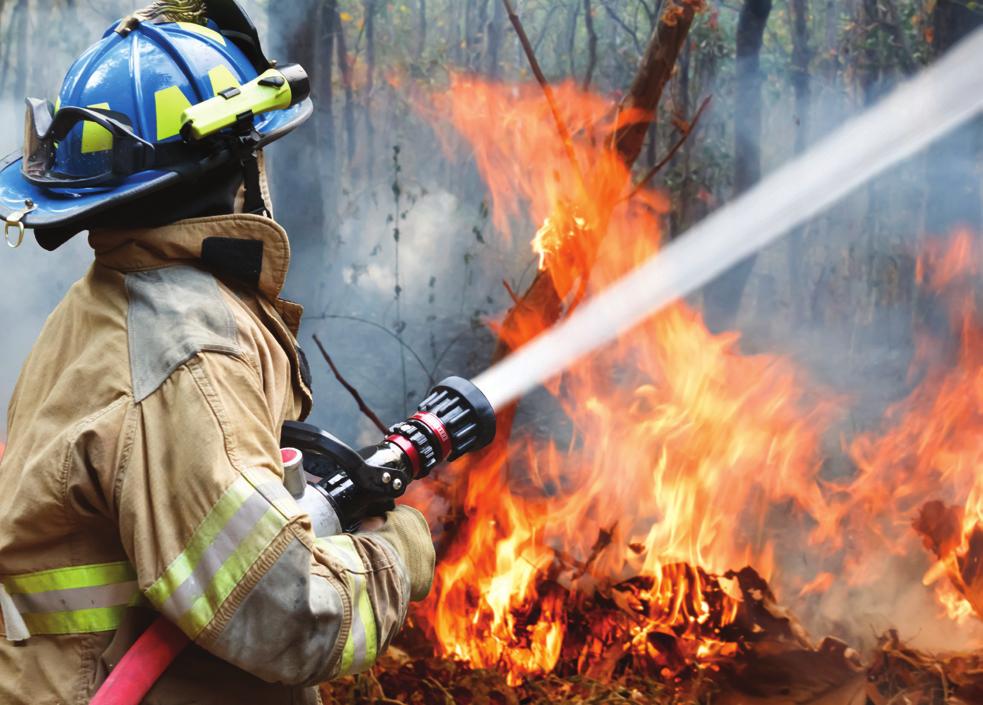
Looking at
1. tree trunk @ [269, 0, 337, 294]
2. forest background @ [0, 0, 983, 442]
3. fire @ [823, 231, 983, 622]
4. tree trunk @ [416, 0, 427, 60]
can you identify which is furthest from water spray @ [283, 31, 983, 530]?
tree trunk @ [416, 0, 427, 60]

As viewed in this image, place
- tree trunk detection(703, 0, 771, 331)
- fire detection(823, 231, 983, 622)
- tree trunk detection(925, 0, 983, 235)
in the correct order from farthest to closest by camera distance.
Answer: tree trunk detection(703, 0, 771, 331) → tree trunk detection(925, 0, 983, 235) → fire detection(823, 231, 983, 622)

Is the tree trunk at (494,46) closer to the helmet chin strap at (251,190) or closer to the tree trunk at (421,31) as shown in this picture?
the tree trunk at (421,31)

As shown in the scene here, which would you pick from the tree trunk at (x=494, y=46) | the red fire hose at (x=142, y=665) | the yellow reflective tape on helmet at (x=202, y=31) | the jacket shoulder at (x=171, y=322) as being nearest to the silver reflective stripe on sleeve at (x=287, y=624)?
the red fire hose at (x=142, y=665)

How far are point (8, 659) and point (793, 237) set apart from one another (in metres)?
5.05

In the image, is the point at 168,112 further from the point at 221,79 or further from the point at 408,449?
the point at 408,449

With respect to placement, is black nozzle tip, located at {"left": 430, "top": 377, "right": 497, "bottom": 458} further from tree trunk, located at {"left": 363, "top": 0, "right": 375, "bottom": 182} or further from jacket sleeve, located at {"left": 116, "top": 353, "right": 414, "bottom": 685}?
tree trunk, located at {"left": 363, "top": 0, "right": 375, "bottom": 182}

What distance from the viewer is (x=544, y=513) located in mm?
5184

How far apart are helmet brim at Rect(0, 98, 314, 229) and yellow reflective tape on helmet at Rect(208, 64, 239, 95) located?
13 centimetres

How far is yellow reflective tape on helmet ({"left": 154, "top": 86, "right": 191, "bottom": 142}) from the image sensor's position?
84.0 inches

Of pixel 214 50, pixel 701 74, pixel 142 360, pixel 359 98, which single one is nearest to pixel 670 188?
pixel 701 74

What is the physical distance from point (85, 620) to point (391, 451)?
0.78 meters

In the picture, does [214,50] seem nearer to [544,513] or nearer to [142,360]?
[142,360]

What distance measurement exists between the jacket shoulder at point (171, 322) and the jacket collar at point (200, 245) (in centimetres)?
3

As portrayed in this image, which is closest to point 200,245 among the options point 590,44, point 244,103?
point 244,103
